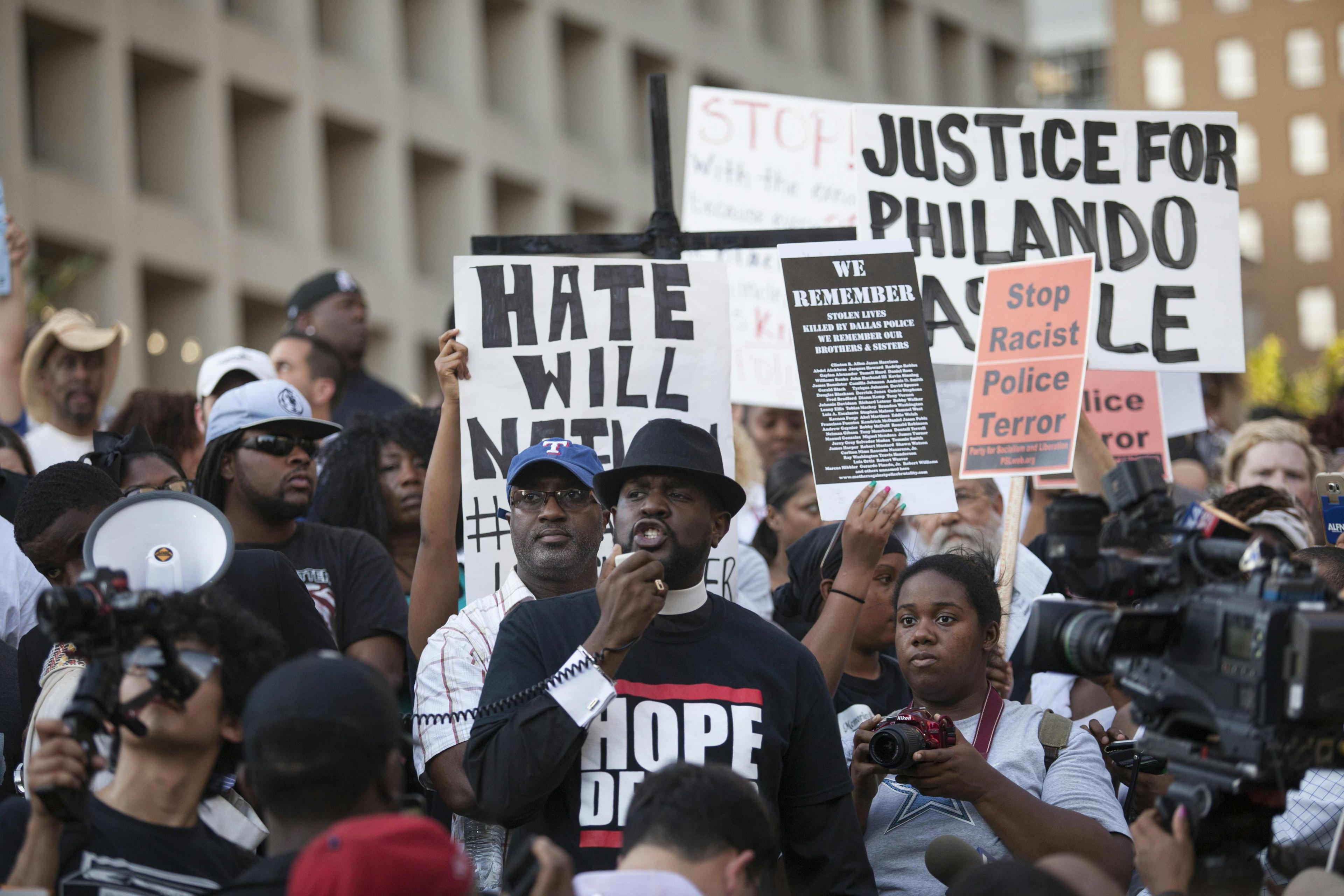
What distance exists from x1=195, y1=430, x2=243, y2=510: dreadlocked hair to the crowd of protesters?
0.5 inches

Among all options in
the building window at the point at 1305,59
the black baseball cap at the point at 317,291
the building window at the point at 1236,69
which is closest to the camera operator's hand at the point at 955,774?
the black baseball cap at the point at 317,291

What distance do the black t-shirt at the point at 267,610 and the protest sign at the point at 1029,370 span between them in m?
2.56

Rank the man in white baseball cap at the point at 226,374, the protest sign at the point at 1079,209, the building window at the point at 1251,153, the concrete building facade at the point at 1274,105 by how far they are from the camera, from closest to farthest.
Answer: the protest sign at the point at 1079,209
the man in white baseball cap at the point at 226,374
the concrete building facade at the point at 1274,105
the building window at the point at 1251,153

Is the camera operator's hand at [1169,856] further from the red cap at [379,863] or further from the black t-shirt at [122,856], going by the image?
the black t-shirt at [122,856]

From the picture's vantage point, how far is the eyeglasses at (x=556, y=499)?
17.7 ft

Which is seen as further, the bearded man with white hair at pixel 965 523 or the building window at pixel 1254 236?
the building window at pixel 1254 236

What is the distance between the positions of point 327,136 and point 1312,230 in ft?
199

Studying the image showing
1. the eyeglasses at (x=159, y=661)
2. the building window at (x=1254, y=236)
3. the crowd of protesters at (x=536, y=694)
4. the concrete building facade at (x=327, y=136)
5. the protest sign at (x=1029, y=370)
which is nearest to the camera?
the crowd of protesters at (x=536, y=694)

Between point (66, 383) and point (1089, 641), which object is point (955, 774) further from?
point (66, 383)

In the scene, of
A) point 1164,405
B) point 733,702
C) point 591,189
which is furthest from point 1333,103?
point 733,702

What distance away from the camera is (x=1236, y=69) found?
80000mm

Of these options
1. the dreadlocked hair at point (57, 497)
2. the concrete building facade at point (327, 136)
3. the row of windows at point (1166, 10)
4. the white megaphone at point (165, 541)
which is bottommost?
the white megaphone at point (165, 541)

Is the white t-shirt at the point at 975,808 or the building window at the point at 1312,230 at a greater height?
the building window at the point at 1312,230

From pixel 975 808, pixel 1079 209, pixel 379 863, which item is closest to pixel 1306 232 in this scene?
pixel 1079 209
